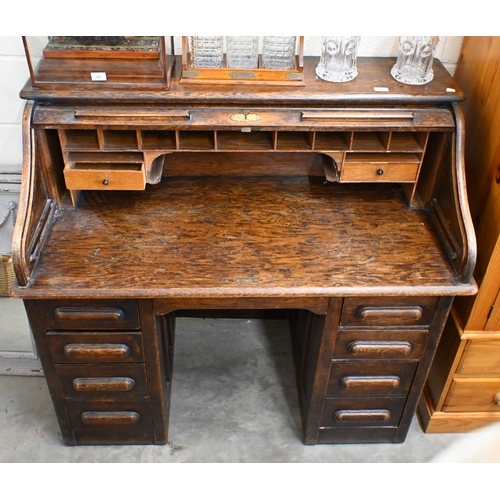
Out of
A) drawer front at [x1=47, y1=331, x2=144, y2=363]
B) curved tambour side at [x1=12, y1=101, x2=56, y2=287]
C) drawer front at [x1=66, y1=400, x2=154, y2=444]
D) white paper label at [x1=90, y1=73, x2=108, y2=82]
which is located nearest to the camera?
curved tambour side at [x1=12, y1=101, x2=56, y2=287]

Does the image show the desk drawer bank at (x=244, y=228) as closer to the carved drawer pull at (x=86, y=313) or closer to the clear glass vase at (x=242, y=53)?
the carved drawer pull at (x=86, y=313)

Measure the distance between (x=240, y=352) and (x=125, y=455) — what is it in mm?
736

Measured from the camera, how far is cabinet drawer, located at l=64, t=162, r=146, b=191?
1998 mm

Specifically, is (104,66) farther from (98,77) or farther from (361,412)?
(361,412)

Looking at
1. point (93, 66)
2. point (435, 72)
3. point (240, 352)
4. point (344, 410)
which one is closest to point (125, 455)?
point (240, 352)

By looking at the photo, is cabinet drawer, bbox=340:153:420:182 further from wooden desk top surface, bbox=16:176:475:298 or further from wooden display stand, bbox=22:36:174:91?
wooden display stand, bbox=22:36:174:91

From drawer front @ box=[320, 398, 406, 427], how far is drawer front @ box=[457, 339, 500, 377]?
0.98ft

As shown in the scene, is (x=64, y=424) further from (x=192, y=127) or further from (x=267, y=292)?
(x=192, y=127)

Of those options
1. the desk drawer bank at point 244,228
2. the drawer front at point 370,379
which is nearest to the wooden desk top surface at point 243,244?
the desk drawer bank at point 244,228

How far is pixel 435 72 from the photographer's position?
205 cm

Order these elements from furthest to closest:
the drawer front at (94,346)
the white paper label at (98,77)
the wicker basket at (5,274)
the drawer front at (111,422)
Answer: the wicker basket at (5,274) < the drawer front at (111,422) < the drawer front at (94,346) < the white paper label at (98,77)

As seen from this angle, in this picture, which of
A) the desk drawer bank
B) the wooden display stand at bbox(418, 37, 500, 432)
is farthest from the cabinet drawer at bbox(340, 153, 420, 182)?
the wooden display stand at bbox(418, 37, 500, 432)

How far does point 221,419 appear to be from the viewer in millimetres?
2520

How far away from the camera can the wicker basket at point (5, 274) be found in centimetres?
257
